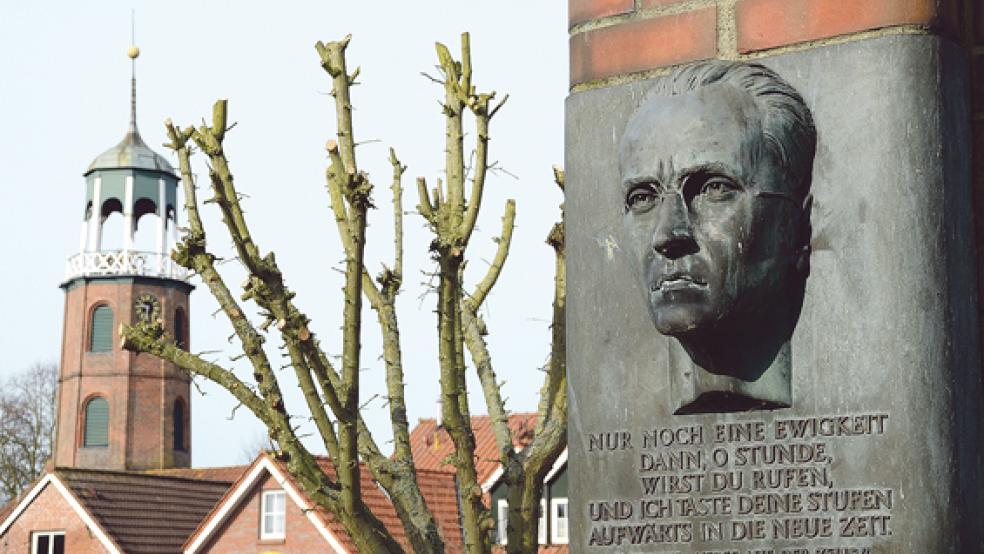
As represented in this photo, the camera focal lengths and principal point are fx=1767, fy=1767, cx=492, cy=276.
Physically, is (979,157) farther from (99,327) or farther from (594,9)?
(99,327)

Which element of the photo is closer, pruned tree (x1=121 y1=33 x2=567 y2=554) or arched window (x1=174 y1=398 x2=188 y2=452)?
pruned tree (x1=121 y1=33 x2=567 y2=554)

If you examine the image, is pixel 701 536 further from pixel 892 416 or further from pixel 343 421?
pixel 343 421

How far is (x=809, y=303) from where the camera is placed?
7.98 ft

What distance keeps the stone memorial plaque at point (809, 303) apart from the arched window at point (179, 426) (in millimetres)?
66494

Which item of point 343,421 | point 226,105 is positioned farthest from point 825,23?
point 343,421

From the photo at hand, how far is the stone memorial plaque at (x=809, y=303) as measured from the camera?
2.36m

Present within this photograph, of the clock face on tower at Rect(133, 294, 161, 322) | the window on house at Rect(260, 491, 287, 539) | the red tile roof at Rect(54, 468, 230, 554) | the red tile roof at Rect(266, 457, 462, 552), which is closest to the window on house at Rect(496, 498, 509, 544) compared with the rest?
the red tile roof at Rect(266, 457, 462, 552)

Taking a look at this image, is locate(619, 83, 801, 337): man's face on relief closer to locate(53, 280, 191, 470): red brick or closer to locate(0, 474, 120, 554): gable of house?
locate(0, 474, 120, 554): gable of house

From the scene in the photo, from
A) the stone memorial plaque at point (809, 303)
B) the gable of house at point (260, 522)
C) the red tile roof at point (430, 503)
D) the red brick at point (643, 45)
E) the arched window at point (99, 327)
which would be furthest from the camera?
the arched window at point (99, 327)

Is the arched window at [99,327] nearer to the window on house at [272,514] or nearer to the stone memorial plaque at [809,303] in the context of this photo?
the window on house at [272,514]

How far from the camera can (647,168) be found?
251 cm

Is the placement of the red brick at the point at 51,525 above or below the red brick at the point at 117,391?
below

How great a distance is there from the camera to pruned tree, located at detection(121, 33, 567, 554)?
35.0 feet

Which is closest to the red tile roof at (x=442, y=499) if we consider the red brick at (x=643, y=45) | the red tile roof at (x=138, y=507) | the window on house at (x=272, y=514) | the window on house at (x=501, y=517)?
the window on house at (x=501, y=517)
